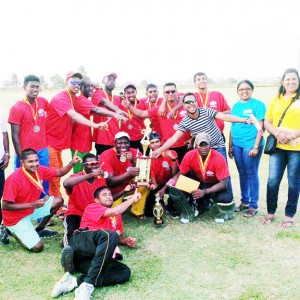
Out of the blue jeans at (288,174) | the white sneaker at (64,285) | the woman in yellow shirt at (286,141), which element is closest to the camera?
the white sneaker at (64,285)

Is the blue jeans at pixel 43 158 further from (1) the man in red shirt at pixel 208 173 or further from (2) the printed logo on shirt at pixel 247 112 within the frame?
(2) the printed logo on shirt at pixel 247 112

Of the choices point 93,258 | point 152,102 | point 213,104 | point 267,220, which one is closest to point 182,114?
point 213,104

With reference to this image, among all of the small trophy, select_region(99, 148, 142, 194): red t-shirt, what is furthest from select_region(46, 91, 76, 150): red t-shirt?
the small trophy

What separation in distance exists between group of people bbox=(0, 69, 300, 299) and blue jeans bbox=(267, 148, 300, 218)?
0.02 metres

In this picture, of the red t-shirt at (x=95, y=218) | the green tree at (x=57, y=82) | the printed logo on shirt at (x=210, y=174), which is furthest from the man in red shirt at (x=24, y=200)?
the green tree at (x=57, y=82)

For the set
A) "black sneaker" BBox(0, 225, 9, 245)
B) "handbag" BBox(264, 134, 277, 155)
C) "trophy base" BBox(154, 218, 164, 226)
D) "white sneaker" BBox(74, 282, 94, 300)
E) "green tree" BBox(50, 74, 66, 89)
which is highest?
"handbag" BBox(264, 134, 277, 155)

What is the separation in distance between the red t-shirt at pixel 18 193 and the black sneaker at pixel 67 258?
3.93 ft

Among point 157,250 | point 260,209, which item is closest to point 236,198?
point 260,209

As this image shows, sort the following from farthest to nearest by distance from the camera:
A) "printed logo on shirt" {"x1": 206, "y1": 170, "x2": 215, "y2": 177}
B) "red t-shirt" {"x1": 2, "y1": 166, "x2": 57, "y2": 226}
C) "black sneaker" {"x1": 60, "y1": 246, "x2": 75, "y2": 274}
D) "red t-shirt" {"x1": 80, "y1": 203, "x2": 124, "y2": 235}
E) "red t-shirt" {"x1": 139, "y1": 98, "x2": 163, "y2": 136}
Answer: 1. "red t-shirt" {"x1": 139, "y1": 98, "x2": 163, "y2": 136}
2. "printed logo on shirt" {"x1": 206, "y1": 170, "x2": 215, "y2": 177}
3. "red t-shirt" {"x1": 2, "y1": 166, "x2": 57, "y2": 226}
4. "red t-shirt" {"x1": 80, "y1": 203, "x2": 124, "y2": 235}
5. "black sneaker" {"x1": 60, "y1": 246, "x2": 75, "y2": 274}

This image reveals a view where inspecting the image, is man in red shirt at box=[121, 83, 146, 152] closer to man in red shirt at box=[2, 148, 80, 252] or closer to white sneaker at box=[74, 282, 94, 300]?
man in red shirt at box=[2, 148, 80, 252]

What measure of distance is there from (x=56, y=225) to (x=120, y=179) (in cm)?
136

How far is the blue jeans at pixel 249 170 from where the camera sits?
6.33 meters

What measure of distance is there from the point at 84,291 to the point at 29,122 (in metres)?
3.02

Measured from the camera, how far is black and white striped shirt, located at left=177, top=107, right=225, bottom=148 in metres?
6.20
